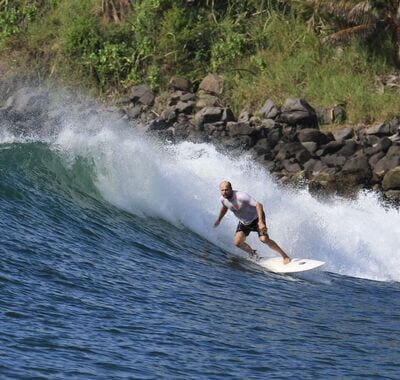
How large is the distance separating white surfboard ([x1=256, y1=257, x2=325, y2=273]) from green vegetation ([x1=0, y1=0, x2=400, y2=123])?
13723mm

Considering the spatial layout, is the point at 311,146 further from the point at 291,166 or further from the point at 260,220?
the point at 260,220

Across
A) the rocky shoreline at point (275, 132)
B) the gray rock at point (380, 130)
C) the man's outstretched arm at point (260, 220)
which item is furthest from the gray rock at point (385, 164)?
the man's outstretched arm at point (260, 220)

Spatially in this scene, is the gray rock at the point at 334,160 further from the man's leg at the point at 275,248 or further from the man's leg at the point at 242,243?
the man's leg at the point at 275,248

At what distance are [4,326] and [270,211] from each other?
840cm

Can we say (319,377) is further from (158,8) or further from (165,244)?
(158,8)

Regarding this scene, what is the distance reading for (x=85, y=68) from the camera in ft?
102

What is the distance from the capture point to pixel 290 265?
1370 centimetres

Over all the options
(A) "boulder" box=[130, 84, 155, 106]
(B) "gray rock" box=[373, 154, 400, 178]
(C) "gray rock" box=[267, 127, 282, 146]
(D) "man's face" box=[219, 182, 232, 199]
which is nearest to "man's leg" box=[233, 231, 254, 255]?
(D) "man's face" box=[219, 182, 232, 199]

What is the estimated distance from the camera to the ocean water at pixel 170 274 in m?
9.01

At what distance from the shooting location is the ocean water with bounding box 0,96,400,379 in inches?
355

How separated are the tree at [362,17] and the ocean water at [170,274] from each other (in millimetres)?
7384

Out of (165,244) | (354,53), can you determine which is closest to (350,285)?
(165,244)

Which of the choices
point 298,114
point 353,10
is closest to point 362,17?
point 353,10

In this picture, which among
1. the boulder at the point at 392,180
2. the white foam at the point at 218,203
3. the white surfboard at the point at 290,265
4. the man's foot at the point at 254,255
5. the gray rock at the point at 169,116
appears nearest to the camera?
the white surfboard at the point at 290,265
